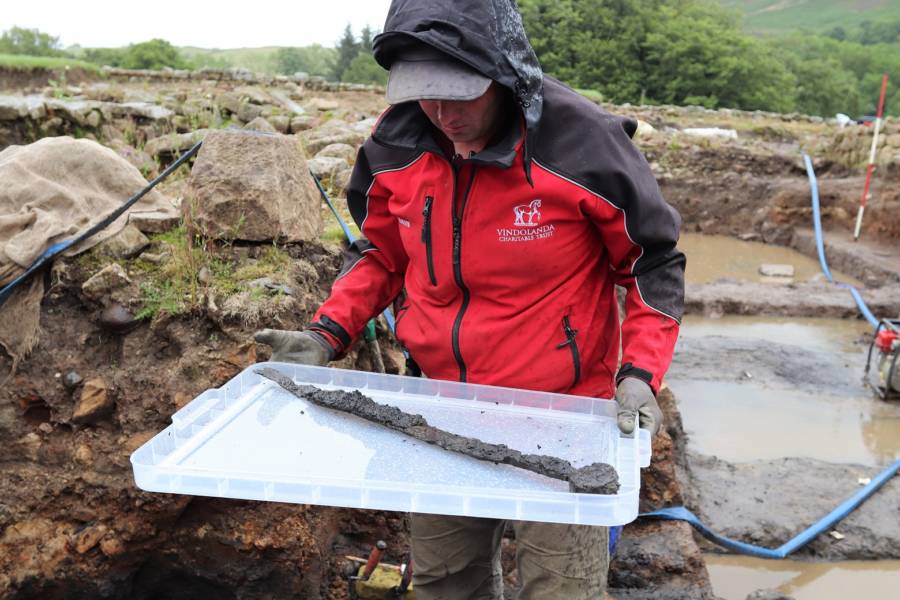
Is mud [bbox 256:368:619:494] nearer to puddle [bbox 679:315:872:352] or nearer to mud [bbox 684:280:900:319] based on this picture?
puddle [bbox 679:315:872:352]

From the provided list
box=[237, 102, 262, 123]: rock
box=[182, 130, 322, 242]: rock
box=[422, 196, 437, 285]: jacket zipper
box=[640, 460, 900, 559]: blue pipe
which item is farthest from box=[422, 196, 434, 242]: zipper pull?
box=[237, 102, 262, 123]: rock

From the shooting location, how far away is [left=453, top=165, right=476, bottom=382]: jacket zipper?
6.40ft

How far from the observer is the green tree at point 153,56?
3291 centimetres

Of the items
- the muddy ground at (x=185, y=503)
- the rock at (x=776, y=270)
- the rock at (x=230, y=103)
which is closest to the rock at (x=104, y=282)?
the muddy ground at (x=185, y=503)

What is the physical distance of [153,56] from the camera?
33156mm

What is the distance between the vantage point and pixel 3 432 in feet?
9.71

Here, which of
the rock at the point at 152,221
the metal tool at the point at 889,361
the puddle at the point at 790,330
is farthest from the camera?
the puddle at the point at 790,330

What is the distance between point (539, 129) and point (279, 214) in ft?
5.77

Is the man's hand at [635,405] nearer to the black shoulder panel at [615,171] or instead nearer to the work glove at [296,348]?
the black shoulder panel at [615,171]

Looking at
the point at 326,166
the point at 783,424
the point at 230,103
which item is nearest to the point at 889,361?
the point at 783,424

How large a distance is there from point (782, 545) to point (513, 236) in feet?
9.71

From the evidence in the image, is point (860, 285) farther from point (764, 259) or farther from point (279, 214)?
point (279, 214)

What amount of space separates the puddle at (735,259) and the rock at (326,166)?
20.3 feet

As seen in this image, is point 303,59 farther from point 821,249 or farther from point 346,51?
point 821,249
